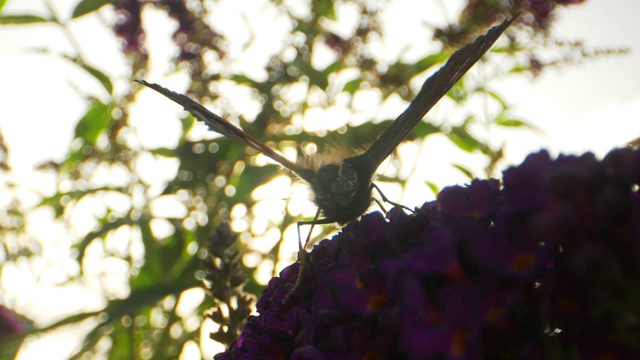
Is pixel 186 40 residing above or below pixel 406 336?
above

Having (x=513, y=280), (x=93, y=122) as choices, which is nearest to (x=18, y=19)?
(x=93, y=122)

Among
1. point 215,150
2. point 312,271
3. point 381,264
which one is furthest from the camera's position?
point 215,150

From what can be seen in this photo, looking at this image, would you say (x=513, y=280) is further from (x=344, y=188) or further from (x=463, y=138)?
(x=463, y=138)

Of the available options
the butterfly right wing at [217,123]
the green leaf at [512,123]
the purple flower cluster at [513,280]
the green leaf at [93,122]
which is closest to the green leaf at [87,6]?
the green leaf at [93,122]

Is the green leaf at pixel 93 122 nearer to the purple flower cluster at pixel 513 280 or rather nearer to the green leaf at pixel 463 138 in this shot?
the green leaf at pixel 463 138

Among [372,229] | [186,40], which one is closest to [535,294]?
[372,229]

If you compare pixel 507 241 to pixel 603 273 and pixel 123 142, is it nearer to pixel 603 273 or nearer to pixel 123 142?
pixel 603 273

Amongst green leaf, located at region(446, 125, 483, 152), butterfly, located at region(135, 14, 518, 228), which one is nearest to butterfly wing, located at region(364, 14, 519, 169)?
butterfly, located at region(135, 14, 518, 228)
